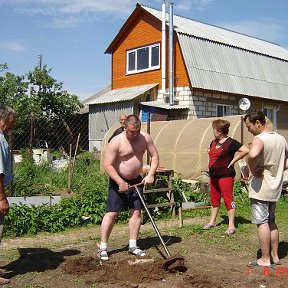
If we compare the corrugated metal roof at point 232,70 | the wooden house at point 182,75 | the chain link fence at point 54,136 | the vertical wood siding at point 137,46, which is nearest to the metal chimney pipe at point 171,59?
the wooden house at point 182,75

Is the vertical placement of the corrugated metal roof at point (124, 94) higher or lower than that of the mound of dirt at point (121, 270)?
higher

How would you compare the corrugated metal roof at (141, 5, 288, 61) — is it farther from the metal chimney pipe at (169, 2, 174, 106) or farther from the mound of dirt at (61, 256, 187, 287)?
the mound of dirt at (61, 256, 187, 287)

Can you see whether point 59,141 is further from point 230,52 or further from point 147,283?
point 147,283

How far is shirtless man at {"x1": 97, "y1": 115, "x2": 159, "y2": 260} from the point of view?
538 centimetres

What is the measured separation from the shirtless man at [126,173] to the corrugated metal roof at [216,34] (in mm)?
14745

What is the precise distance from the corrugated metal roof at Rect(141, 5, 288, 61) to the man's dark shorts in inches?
585

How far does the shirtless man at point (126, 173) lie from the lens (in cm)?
538

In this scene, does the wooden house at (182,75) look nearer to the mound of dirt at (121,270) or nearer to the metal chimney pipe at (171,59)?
the metal chimney pipe at (171,59)

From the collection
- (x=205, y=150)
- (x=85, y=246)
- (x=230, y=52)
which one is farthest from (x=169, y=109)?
(x=85, y=246)

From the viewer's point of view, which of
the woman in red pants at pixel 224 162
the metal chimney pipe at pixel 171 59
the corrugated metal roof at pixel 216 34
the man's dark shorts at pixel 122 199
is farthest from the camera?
the corrugated metal roof at pixel 216 34

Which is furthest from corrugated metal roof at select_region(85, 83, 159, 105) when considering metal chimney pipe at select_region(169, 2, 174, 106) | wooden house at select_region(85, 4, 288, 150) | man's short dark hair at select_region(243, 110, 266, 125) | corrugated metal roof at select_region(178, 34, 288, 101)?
man's short dark hair at select_region(243, 110, 266, 125)

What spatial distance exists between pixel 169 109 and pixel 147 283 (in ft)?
48.3

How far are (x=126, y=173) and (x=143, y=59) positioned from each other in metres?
17.0

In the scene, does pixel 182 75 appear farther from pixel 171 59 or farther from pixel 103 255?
pixel 103 255
